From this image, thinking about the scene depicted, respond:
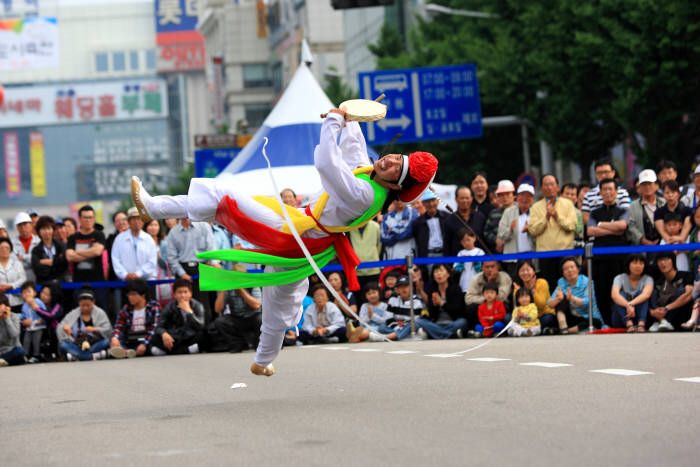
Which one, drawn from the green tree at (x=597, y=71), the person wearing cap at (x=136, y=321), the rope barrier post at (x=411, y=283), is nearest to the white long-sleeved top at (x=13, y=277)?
the person wearing cap at (x=136, y=321)

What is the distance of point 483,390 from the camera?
26.7 ft

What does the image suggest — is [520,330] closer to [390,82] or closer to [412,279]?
[412,279]

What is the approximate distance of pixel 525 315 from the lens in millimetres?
14477

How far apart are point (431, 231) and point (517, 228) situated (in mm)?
1236

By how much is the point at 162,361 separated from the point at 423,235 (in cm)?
386

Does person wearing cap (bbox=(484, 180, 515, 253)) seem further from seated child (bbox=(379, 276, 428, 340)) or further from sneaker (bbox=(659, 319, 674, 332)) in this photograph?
sneaker (bbox=(659, 319, 674, 332))

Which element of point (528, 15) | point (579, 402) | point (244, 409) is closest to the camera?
point (579, 402)

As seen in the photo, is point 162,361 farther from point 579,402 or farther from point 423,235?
point 579,402

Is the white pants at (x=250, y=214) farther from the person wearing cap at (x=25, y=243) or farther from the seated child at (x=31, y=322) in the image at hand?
the person wearing cap at (x=25, y=243)

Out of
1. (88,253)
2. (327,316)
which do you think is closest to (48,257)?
(88,253)

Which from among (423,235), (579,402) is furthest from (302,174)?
(579,402)

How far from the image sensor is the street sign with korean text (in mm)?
32000

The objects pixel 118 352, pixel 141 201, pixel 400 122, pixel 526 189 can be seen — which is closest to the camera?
pixel 141 201

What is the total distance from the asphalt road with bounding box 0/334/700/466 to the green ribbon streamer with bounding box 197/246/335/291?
2.73ft
